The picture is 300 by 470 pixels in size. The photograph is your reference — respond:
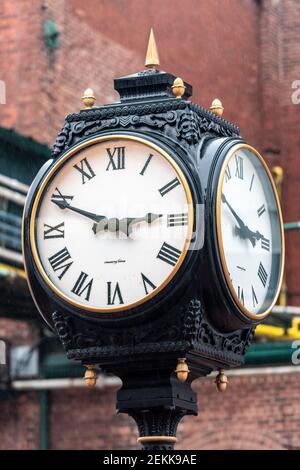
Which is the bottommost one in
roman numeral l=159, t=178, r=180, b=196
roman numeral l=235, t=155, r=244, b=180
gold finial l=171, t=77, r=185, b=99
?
roman numeral l=159, t=178, r=180, b=196

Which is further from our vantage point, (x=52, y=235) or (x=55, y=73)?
(x=55, y=73)

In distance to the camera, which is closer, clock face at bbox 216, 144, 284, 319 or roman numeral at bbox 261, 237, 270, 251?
clock face at bbox 216, 144, 284, 319

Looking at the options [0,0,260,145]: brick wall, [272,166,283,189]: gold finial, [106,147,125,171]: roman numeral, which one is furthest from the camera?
[272,166,283,189]: gold finial

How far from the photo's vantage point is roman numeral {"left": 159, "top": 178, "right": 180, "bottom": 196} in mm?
3438

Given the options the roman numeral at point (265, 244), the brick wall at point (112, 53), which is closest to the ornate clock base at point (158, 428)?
the roman numeral at point (265, 244)

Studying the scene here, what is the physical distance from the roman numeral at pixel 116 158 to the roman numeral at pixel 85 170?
6cm

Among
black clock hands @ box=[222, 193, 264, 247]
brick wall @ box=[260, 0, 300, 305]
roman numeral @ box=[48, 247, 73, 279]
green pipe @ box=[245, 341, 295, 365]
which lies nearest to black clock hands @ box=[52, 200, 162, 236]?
roman numeral @ box=[48, 247, 73, 279]

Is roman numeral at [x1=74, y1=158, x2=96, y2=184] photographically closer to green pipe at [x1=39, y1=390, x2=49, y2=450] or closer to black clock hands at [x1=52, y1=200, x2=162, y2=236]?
black clock hands at [x1=52, y1=200, x2=162, y2=236]

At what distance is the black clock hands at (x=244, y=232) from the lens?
3.58m

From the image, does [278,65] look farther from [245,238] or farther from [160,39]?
[245,238]

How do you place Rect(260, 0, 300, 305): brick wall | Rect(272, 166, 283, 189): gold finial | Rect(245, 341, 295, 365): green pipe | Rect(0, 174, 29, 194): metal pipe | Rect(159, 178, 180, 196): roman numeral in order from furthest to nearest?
Rect(260, 0, 300, 305): brick wall, Rect(272, 166, 283, 189): gold finial, Rect(245, 341, 295, 365): green pipe, Rect(0, 174, 29, 194): metal pipe, Rect(159, 178, 180, 196): roman numeral

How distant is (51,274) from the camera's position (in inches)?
139
